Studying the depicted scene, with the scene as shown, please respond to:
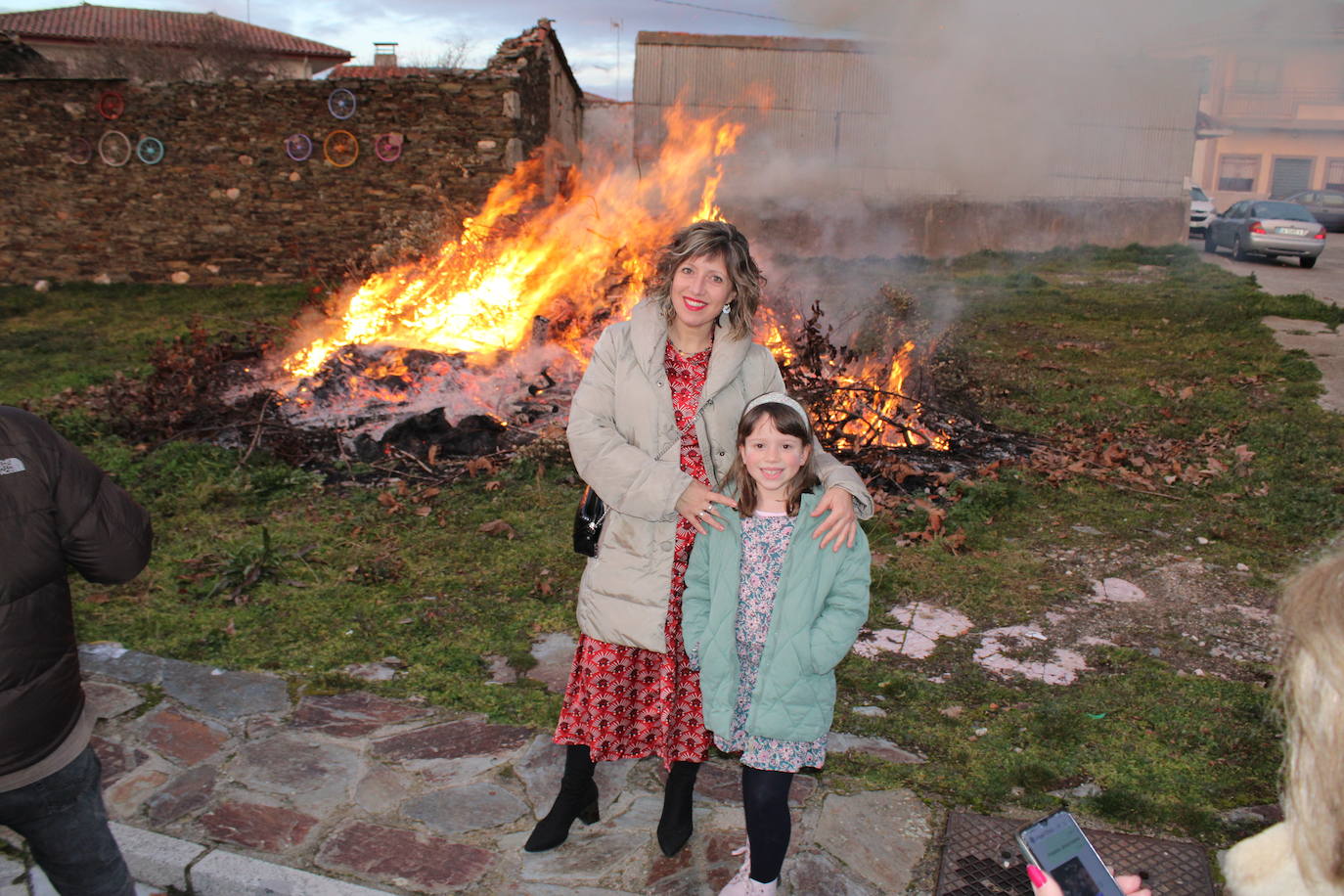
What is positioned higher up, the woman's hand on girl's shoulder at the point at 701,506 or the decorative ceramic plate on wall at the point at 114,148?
the decorative ceramic plate on wall at the point at 114,148

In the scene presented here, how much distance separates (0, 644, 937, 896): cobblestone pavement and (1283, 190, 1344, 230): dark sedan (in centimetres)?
2997

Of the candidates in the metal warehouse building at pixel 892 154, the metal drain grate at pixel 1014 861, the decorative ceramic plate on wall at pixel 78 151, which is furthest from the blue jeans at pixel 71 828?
the decorative ceramic plate on wall at pixel 78 151

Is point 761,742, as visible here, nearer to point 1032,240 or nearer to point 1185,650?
point 1185,650

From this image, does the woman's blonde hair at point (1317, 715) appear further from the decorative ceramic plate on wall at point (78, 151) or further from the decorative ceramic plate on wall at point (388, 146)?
the decorative ceramic plate on wall at point (78, 151)

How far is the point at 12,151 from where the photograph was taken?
15508mm

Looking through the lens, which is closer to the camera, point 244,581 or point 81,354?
point 244,581

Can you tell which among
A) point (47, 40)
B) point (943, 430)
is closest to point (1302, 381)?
point (943, 430)

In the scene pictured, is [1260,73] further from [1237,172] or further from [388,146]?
[1237,172]

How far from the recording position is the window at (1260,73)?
332 inches

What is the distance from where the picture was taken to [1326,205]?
27.2m

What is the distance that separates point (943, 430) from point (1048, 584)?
256 cm

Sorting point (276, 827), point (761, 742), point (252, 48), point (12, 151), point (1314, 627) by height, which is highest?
point (252, 48)

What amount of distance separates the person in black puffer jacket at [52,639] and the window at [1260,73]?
8570 millimetres

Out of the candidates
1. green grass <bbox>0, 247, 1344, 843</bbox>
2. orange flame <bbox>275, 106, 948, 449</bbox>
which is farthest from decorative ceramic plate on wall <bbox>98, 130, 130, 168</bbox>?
orange flame <bbox>275, 106, 948, 449</bbox>
